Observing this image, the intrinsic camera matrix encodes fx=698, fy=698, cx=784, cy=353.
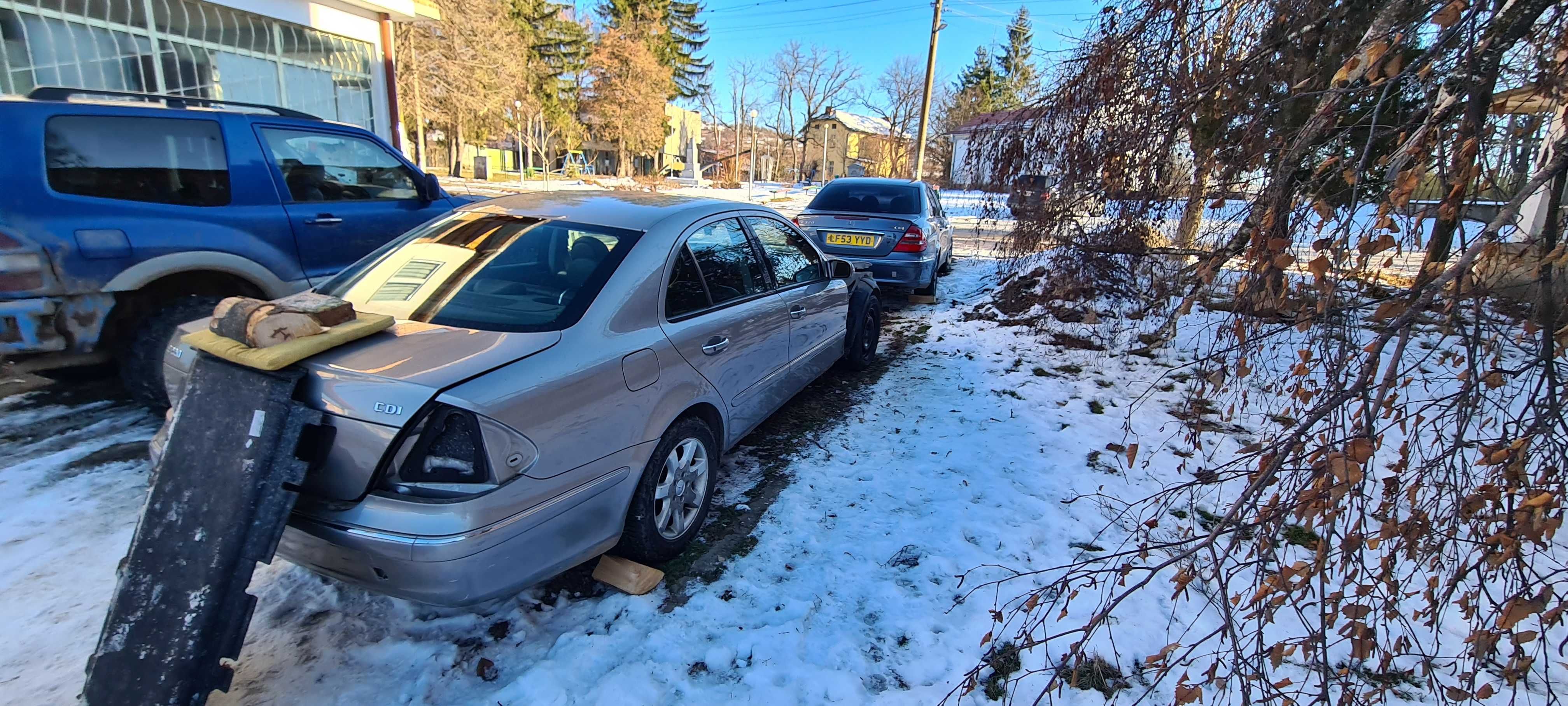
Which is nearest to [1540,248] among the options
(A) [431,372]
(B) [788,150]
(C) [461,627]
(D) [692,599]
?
(D) [692,599]

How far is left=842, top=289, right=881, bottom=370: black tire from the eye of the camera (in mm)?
5641

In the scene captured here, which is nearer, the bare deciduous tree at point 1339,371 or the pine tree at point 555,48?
the bare deciduous tree at point 1339,371

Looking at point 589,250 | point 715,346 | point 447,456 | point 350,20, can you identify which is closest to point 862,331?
point 715,346

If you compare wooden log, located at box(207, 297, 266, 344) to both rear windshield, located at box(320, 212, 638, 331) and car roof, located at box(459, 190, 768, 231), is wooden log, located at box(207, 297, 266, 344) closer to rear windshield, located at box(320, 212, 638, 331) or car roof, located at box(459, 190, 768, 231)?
rear windshield, located at box(320, 212, 638, 331)

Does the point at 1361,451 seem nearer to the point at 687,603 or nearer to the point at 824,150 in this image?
the point at 687,603

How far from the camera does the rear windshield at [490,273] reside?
8.70ft

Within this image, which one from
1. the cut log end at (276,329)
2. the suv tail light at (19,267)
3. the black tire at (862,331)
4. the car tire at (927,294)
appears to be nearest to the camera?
the cut log end at (276,329)

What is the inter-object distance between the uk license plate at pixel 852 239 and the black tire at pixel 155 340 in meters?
5.65

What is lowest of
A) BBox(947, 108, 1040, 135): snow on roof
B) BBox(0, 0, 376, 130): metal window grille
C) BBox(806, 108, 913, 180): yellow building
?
BBox(947, 108, 1040, 135): snow on roof

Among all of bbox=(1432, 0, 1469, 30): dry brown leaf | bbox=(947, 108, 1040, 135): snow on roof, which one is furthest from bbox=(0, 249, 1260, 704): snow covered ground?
bbox=(947, 108, 1040, 135): snow on roof

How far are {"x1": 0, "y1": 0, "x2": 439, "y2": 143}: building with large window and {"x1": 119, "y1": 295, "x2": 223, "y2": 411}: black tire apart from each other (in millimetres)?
4754

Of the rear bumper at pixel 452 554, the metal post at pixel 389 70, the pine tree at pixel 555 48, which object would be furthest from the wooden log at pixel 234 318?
the pine tree at pixel 555 48

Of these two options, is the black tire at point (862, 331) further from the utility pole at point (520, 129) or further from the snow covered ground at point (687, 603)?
the utility pole at point (520, 129)

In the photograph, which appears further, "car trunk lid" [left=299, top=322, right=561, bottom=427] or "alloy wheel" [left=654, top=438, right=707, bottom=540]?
"alloy wheel" [left=654, top=438, right=707, bottom=540]
